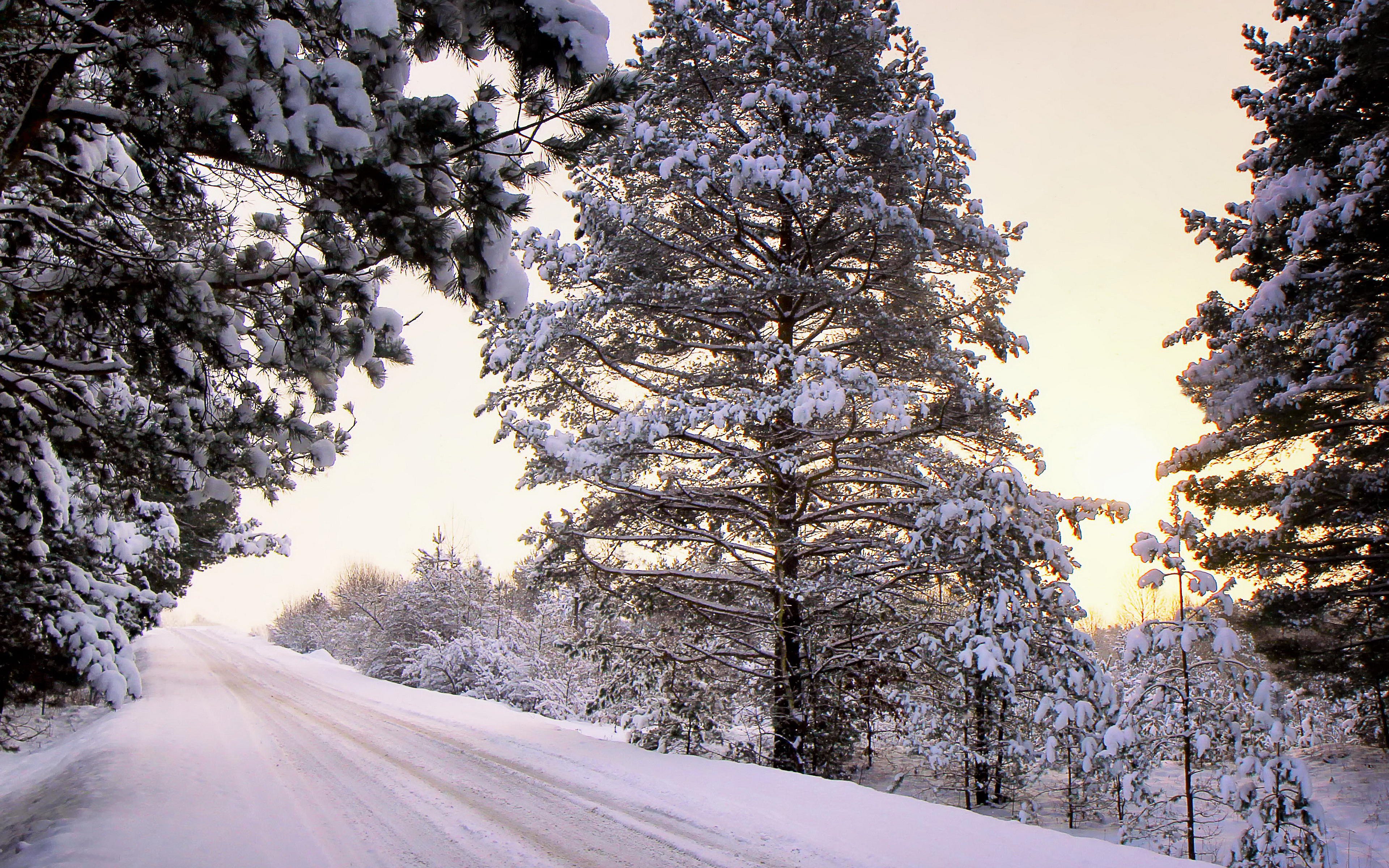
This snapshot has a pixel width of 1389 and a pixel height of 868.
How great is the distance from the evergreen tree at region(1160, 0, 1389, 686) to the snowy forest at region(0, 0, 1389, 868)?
0.18ft

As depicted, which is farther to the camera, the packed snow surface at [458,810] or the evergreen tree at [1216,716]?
the evergreen tree at [1216,716]

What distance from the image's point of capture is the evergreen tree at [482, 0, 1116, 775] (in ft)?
24.4

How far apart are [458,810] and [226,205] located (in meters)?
5.00

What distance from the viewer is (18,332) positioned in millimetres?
4371

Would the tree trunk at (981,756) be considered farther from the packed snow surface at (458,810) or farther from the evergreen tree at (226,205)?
the evergreen tree at (226,205)

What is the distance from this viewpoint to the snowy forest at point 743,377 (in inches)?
131

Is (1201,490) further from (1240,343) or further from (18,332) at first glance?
(18,332)

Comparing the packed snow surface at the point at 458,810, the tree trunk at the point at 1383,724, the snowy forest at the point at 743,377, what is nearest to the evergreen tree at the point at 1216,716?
the snowy forest at the point at 743,377

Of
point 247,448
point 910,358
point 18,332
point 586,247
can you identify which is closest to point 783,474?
point 910,358

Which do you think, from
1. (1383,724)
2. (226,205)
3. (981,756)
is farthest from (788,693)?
(1383,724)

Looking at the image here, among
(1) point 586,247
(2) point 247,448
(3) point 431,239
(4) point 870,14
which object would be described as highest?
(4) point 870,14

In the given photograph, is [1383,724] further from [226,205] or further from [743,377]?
Result: [226,205]

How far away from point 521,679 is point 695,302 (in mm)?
13967

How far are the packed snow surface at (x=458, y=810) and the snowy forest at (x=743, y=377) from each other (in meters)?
1.22
